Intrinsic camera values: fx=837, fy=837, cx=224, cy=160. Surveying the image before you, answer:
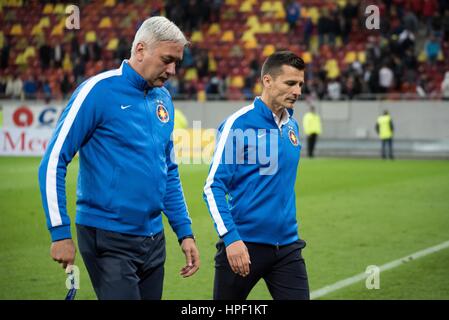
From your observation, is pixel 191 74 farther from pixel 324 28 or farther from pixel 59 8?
pixel 59 8

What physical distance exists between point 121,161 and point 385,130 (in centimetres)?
2513

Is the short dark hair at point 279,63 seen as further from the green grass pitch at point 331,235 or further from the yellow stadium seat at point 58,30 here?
the yellow stadium seat at point 58,30

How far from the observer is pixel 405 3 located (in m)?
31.5

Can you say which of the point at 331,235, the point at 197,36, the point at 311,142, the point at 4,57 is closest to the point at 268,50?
the point at 197,36

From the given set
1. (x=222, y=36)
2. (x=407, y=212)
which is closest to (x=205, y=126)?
(x=222, y=36)

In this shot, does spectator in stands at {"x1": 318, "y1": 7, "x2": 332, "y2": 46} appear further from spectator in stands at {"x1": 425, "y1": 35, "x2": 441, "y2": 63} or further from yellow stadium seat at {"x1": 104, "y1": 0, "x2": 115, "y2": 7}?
yellow stadium seat at {"x1": 104, "y1": 0, "x2": 115, "y2": 7}

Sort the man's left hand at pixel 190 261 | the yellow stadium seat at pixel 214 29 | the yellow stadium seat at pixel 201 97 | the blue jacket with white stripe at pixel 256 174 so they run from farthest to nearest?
the yellow stadium seat at pixel 214 29 → the yellow stadium seat at pixel 201 97 → the blue jacket with white stripe at pixel 256 174 → the man's left hand at pixel 190 261

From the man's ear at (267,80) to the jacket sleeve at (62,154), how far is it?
1324 millimetres

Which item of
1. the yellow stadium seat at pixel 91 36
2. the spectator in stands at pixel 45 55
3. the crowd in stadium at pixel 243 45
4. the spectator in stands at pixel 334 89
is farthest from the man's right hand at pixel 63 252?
the yellow stadium seat at pixel 91 36

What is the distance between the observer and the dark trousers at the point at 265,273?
4.91 meters

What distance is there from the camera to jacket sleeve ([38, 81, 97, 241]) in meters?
3.91
